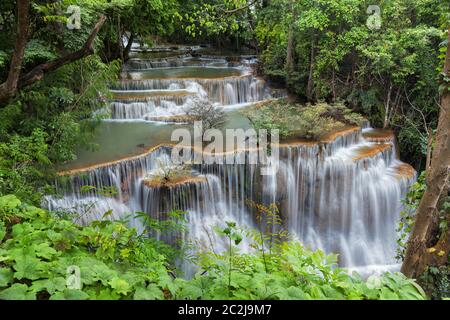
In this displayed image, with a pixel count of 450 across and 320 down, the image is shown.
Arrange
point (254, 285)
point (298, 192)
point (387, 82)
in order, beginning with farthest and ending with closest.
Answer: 1. point (387, 82)
2. point (298, 192)
3. point (254, 285)

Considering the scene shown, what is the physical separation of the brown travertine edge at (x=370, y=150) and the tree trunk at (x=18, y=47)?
760 centimetres

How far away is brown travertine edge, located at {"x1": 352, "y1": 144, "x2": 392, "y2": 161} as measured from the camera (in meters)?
8.88

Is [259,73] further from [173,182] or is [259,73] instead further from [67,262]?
[67,262]

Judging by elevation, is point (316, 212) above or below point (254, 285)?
below

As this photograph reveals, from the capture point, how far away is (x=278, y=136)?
28.8 feet

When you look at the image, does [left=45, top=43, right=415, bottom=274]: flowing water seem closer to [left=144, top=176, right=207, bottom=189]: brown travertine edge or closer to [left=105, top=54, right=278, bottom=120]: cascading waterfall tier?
[left=144, top=176, right=207, bottom=189]: brown travertine edge

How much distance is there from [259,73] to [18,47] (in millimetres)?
11826

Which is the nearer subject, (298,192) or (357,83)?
(298,192)

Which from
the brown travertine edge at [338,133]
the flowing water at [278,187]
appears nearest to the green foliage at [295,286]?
the flowing water at [278,187]

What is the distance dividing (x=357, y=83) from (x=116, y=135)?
25.1ft

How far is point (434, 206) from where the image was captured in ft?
12.9

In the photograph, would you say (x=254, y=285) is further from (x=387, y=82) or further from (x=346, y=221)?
(x=387, y=82)

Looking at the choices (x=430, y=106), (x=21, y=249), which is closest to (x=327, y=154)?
(x=430, y=106)
